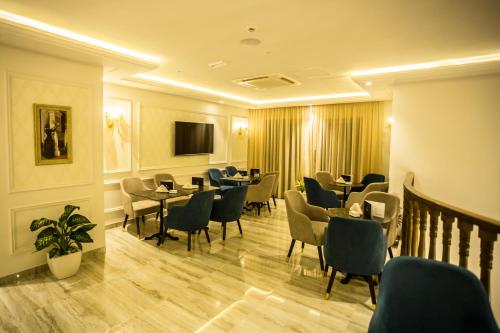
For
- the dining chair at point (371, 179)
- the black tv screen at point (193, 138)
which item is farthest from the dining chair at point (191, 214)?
the dining chair at point (371, 179)

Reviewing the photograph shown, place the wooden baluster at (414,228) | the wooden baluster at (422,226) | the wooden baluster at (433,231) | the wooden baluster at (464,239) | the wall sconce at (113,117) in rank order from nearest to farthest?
the wooden baluster at (464,239) < the wooden baluster at (433,231) < the wooden baluster at (422,226) < the wooden baluster at (414,228) < the wall sconce at (113,117)

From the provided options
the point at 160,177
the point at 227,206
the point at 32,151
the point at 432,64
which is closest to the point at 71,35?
the point at 32,151

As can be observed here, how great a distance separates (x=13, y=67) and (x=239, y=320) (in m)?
3.62

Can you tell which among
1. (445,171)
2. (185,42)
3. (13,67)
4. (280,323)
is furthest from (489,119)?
(13,67)

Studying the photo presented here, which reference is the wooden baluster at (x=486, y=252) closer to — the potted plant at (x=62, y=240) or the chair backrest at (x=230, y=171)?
the potted plant at (x=62, y=240)

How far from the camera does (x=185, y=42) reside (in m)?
3.36

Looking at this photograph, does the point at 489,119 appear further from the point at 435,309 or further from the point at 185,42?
the point at 185,42

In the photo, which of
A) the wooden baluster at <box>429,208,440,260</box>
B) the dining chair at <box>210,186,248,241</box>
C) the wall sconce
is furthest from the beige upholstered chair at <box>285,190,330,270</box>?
the wall sconce

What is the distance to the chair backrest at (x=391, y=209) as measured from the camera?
338cm

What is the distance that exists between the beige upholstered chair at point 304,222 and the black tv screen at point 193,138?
338 cm

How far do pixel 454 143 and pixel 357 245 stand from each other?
2814 mm

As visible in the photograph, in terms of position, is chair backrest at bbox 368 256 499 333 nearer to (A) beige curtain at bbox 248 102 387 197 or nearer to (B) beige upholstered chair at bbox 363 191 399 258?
(B) beige upholstered chair at bbox 363 191 399 258

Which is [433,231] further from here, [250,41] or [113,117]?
[113,117]

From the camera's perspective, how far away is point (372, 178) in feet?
21.2
